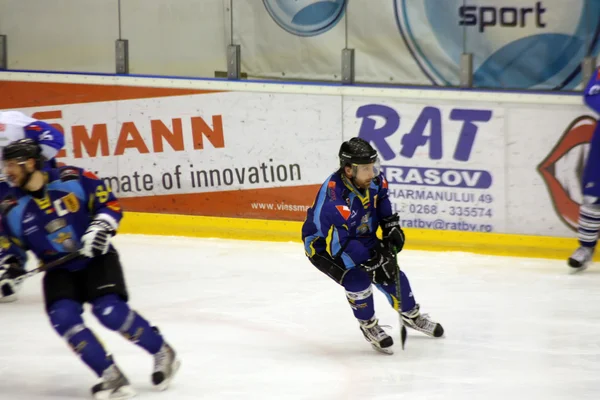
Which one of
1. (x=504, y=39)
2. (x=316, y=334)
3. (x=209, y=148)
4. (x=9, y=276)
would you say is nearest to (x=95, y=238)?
(x=316, y=334)

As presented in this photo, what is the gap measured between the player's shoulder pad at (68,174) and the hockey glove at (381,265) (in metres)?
1.23

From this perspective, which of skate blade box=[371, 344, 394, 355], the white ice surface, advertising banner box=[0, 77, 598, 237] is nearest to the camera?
the white ice surface

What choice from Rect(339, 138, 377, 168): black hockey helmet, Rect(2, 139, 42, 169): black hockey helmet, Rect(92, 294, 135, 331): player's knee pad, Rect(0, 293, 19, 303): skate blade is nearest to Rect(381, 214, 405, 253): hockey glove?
Rect(339, 138, 377, 168): black hockey helmet

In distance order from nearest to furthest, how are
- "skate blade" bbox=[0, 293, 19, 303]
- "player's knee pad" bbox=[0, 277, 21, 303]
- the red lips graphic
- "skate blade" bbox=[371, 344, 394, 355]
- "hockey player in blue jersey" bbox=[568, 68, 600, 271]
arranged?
"skate blade" bbox=[371, 344, 394, 355] < "player's knee pad" bbox=[0, 277, 21, 303] < "skate blade" bbox=[0, 293, 19, 303] < "hockey player in blue jersey" bbox=[568, 68, 600, 271] < the red lips graphic

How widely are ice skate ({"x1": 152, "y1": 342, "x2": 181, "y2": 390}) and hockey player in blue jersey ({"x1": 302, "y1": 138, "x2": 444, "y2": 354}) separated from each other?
81 cm

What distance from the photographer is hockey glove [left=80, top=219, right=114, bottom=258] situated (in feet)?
13.0

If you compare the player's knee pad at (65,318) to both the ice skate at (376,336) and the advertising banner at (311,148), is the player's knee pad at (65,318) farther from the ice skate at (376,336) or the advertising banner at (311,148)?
the advertising banner at (311,148)

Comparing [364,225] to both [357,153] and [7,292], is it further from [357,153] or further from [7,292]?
[7,292]

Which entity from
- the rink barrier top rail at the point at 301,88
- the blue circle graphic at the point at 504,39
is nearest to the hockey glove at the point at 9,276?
the rink barrier top rail at the point at 301,88

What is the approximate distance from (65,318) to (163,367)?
0.44 meters

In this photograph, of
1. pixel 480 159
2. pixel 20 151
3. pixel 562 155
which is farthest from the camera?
pixel 480 159

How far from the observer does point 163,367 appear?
4.23 m

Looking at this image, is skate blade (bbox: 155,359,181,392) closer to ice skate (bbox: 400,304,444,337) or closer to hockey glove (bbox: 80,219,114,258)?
hockey glove (bbox: 80,219,114,258)

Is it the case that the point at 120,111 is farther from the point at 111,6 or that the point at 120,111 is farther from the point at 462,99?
the point at 462,99
